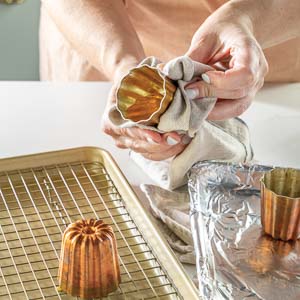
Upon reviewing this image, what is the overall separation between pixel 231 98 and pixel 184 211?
0.47 ft

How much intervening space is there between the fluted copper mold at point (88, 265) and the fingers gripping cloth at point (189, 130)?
0.15 metres

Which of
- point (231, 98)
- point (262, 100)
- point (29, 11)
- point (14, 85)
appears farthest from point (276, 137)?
point (29, 11)

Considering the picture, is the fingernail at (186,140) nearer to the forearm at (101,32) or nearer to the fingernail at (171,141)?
the fingernail at (171,141)

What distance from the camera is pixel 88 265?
813 millimetres

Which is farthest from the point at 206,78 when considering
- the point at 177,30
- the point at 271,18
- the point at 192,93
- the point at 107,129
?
the point at 177,30

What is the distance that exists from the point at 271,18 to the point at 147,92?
332mm

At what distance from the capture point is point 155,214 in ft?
3.04

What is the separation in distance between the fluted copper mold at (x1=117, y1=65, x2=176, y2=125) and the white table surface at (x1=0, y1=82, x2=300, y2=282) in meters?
0.17

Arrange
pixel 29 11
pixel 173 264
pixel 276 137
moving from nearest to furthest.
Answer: pixel 173 264
pixel 276 137
pixel 29 11

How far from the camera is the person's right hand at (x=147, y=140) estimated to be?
0.92 metres

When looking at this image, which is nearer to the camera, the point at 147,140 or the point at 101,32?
the point at 147,140

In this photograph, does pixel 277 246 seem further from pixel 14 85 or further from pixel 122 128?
pixel 14 85

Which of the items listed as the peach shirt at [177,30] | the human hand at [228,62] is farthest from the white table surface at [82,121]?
the human hand at [228,62]

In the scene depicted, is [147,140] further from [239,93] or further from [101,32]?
[101,32]
